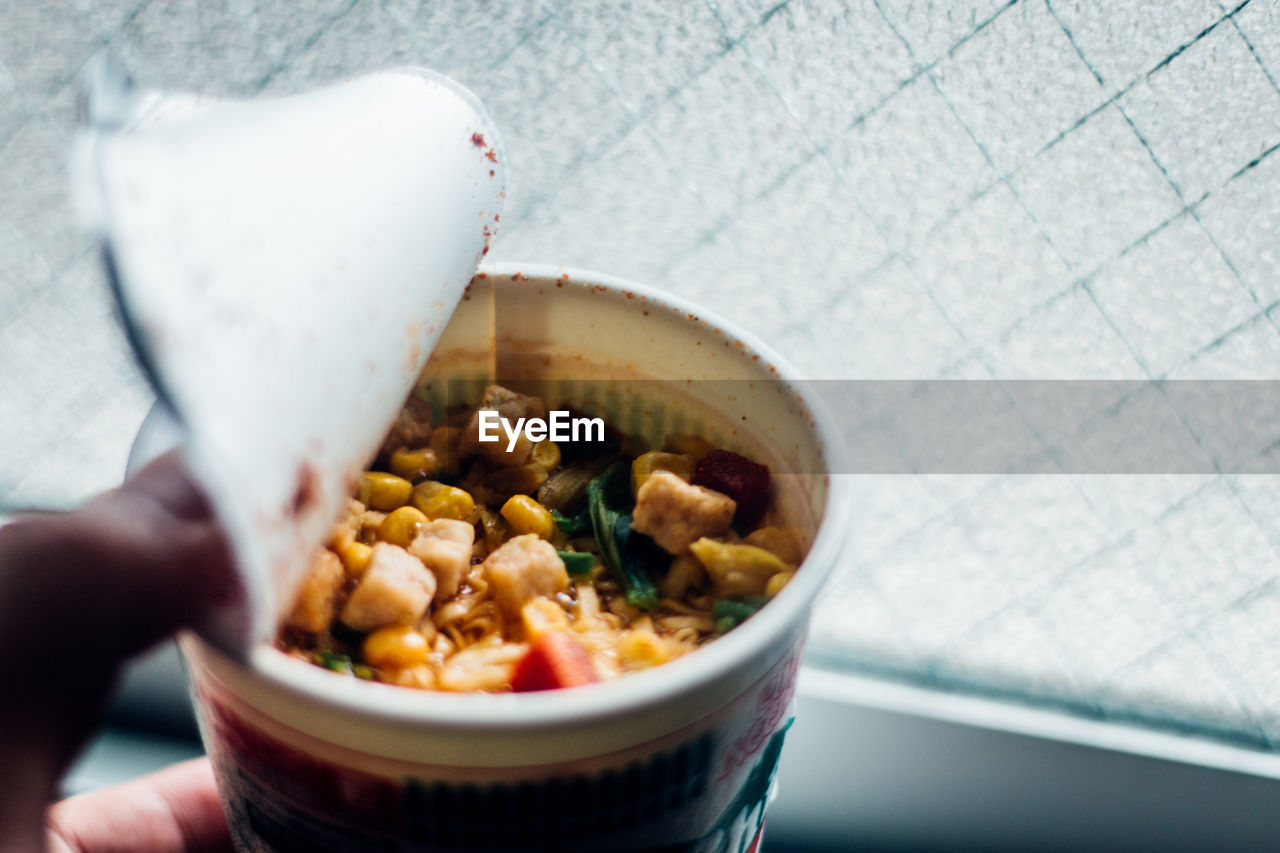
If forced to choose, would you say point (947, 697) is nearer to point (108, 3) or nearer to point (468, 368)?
point (468, 368)

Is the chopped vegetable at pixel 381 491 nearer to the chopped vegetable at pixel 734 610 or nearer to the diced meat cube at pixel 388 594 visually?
the diced meat cube at pixel 388 594

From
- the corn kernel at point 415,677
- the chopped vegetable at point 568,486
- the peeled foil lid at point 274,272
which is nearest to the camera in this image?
the peeled foil lid at point 274,272

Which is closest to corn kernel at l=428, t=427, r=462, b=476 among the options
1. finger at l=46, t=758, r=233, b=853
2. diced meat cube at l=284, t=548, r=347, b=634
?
diced meat cube at l=284, t=548, r=347, b=634

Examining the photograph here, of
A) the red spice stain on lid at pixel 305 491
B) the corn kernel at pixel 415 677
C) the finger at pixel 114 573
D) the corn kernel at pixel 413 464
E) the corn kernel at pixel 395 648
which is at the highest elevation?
the finger at pixel 114 573

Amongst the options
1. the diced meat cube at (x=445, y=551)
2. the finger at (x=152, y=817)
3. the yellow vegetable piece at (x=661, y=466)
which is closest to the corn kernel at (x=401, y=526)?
the diced meat cube at (x=445, y=551)

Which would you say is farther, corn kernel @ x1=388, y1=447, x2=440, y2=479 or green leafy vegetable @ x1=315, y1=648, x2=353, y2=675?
corn kernel @ x1=388, y1=447, x2=440, y2=479

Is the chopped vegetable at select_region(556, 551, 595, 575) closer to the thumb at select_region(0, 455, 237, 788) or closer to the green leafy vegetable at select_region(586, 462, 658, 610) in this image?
the green leafy vegetable at select_region(586, 462, 658, 610)
